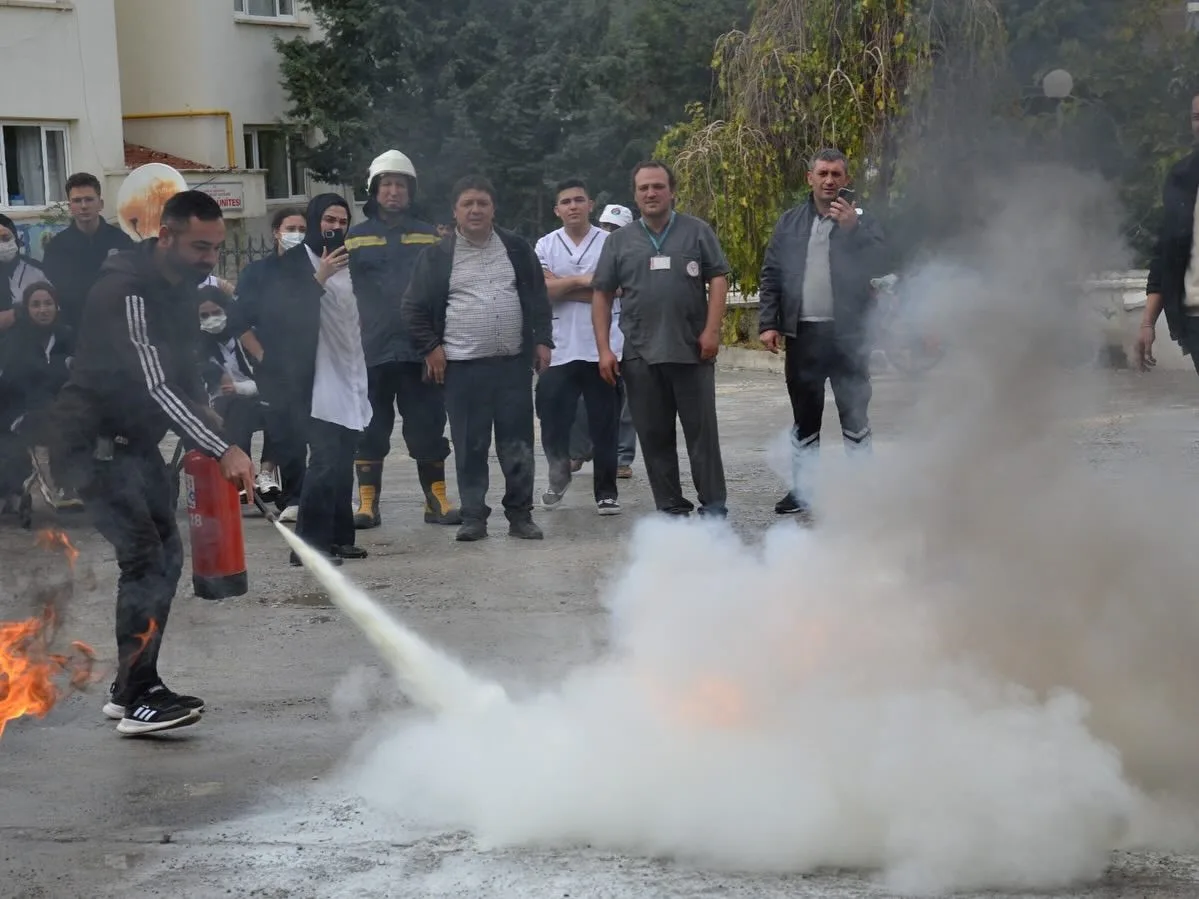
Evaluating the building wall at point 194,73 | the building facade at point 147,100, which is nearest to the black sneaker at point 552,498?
the building facade at point 147,100

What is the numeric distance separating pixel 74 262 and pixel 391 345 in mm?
2208

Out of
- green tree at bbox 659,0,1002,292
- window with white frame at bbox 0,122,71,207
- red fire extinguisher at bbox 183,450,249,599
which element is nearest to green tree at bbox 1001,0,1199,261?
red fire extinguisher at bbox 183,450,249,599

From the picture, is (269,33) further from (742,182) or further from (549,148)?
(549,148)

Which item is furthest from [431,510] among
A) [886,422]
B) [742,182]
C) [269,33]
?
[269,33]

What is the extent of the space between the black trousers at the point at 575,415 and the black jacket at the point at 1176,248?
326cm

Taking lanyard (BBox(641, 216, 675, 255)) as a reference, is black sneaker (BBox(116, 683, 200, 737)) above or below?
below

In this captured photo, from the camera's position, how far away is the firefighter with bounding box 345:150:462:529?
9.02 meters

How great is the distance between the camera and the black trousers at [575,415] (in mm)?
9367

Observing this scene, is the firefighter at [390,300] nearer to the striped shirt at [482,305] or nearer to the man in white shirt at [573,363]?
the striped shirt at [482,305]

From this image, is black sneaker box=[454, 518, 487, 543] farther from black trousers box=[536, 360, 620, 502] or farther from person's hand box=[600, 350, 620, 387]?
person's hand box=[600, 350, 620, 387]

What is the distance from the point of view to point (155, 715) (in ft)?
18.0

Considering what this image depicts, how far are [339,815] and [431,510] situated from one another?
491 cm

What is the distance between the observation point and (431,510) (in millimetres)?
9422

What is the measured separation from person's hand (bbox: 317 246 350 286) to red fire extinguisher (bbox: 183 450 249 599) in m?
2.62
